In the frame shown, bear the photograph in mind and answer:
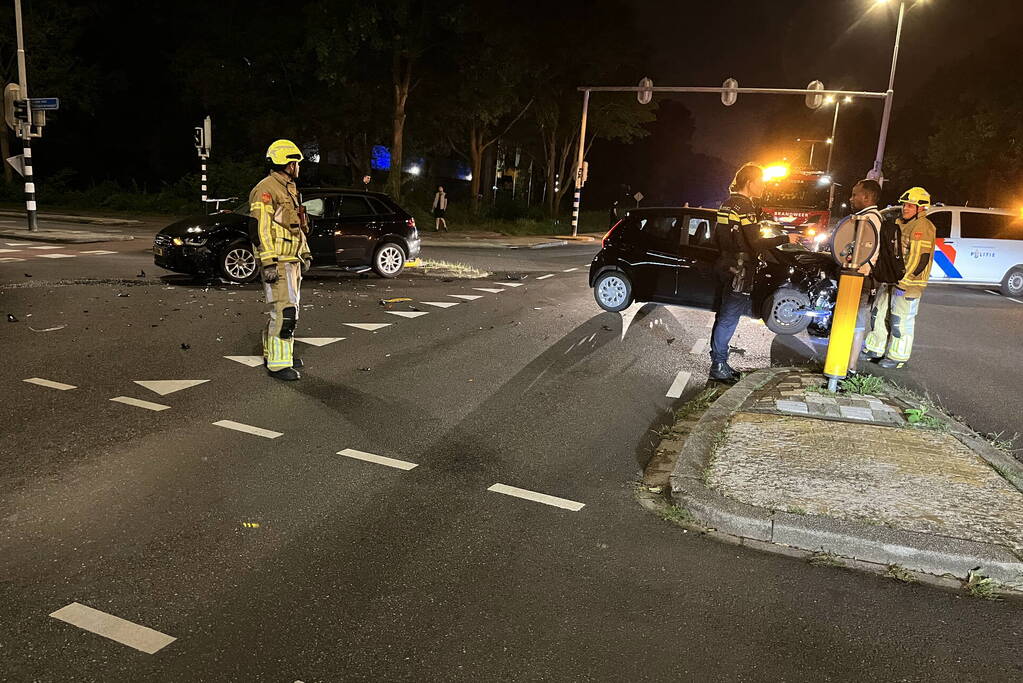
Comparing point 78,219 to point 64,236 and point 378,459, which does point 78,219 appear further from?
point 378,459

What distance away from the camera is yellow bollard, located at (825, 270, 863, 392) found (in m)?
6.56

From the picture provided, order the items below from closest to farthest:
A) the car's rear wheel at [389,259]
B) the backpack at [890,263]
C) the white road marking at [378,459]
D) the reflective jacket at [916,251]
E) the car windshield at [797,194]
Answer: the white road marking at [378,459] → the backpack at [890,263] → the reflective jacket at [916,251] → the car's rear wheel at [389,259] → the car windshield at [797,194]

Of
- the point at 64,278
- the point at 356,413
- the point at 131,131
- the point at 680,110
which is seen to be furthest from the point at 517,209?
the point at 680,110

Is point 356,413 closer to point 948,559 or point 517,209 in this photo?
point 948,559

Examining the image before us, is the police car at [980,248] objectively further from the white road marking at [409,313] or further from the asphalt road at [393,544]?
the white road marking at [409,313]

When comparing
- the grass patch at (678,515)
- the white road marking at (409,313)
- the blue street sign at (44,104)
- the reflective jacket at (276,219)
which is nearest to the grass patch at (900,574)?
the grass patch at (678,515)

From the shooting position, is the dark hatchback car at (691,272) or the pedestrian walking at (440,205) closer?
the dark hatchback car at (691,272)

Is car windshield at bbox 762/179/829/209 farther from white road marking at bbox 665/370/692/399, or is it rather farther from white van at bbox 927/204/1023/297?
white road marking at bbox 665/370/692/399

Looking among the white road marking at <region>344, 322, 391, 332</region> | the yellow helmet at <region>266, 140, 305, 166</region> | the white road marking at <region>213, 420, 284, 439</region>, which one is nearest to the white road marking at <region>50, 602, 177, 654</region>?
the white road marking at <region>213, 420, 284, 439</region>

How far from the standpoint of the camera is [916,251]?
8328 millimetres

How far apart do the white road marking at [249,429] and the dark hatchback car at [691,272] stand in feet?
19.2

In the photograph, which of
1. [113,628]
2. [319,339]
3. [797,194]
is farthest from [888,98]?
[113,628]

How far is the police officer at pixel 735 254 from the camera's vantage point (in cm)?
739

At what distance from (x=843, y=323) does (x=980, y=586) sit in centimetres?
325
